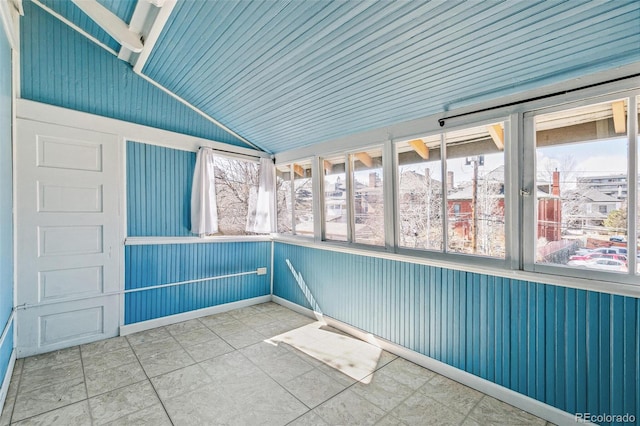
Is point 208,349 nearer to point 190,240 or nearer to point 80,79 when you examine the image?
point 190,240

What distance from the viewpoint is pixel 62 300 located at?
9.18ft

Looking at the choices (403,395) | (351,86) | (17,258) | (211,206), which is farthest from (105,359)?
(351,86)

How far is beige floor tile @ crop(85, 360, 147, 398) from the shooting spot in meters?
2.19

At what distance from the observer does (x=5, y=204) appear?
7.16 feet

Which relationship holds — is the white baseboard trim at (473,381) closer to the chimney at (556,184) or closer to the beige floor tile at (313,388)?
the beige floor tile at (313,388)

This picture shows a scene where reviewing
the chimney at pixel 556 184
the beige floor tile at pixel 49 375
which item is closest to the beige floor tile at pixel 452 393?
the chimney at pixel 556 184

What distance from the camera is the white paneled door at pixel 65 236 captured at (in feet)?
8.60

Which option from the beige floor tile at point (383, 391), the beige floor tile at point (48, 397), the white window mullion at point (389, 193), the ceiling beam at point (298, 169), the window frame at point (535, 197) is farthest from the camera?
the ceiling beam at point (298, 169)

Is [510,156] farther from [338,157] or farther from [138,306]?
[138,306]

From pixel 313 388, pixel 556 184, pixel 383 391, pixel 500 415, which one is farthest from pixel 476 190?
pixel 313 388

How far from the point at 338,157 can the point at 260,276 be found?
7.25ft

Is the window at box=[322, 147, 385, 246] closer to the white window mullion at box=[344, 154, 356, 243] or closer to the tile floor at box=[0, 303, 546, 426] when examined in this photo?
the white window mullion at box=[344, 154, 356, 243]

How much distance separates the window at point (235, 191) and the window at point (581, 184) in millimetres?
3510

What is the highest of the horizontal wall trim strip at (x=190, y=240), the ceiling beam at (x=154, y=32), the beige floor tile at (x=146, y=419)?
A: the ceiling beam at (x=154, y=32)
